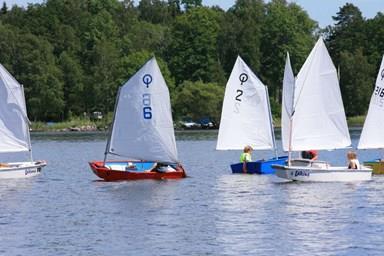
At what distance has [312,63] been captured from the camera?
56.3 metres

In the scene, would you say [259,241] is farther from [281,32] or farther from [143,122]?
[281,32]

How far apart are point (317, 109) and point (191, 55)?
128488mm

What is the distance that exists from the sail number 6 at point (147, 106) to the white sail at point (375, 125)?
1116 centimetres

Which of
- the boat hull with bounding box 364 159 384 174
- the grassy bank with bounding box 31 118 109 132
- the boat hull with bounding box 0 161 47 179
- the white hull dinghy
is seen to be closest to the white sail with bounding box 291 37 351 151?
the white hull dinghy

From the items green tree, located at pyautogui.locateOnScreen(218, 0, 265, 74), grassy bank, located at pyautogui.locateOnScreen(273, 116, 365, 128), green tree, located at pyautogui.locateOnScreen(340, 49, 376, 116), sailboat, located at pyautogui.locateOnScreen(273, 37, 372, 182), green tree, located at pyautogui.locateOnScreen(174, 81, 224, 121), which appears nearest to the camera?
sailboat, located at pyautogui.locateOnScreen(273, 37, 372, 182)

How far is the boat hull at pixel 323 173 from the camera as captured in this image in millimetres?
53156

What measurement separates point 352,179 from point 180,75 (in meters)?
132

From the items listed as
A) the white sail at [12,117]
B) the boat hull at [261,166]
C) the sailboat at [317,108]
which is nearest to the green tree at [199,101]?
the boat hull at [261,166]

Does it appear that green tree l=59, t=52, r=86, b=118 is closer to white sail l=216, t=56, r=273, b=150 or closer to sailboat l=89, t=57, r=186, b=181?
white sail l=216, t=56, r=273, b=150

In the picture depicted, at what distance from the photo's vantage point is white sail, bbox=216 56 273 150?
212ft

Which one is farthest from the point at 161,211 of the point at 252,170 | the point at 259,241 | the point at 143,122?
the point at 252,170

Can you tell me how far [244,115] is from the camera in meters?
64.6

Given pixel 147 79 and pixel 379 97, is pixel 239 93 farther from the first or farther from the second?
pixel 379 97

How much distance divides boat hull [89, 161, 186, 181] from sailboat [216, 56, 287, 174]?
6114mm
